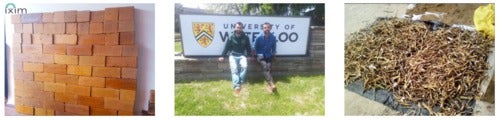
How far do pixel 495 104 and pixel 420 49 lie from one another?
450mm

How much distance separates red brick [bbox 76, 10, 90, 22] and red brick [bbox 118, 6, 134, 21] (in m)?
0.16

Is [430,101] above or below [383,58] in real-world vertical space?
below

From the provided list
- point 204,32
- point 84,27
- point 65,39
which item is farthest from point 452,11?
point 65,39

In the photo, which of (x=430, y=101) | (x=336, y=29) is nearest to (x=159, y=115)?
(x=336, y=29)

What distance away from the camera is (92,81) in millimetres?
1869

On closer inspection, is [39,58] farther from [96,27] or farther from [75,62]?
[96,27]

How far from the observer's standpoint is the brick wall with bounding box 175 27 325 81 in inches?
74.2

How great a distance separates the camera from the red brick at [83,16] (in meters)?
1.83

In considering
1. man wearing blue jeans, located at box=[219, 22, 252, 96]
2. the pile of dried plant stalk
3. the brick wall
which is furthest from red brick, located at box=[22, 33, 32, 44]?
the pile of dried plant stalk

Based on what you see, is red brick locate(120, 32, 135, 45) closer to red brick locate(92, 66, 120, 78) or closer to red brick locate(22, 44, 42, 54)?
red brick locate(92, 66, 120, 78)

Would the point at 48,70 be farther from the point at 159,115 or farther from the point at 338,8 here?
the point at 338,8

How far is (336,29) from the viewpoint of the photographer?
1893 millimetres

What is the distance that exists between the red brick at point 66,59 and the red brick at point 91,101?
0.58 feet
